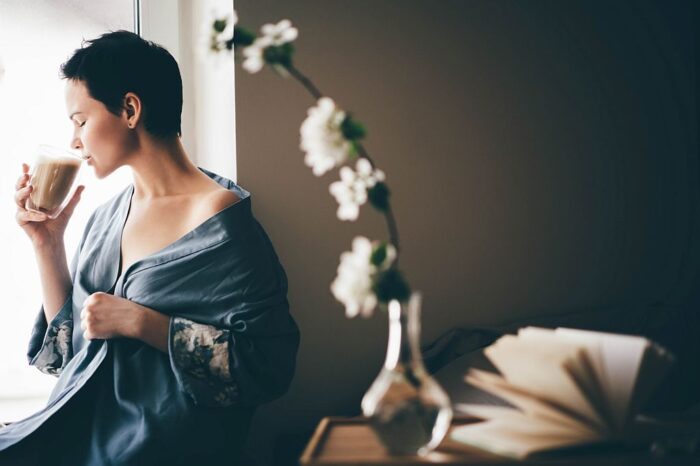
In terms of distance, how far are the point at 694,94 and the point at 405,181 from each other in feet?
2.24

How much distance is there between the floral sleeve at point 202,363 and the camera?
3.95 feet

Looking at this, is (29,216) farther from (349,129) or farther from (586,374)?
(586,374)

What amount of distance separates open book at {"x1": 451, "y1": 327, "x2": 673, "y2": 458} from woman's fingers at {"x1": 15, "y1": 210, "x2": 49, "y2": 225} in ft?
3.17

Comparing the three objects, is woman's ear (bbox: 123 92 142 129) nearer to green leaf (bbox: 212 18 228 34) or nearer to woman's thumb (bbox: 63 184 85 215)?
woman's thumb (bbox: 63 184 85 215)

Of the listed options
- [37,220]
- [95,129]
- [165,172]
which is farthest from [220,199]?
[37,220]

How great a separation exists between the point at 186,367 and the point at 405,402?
0.60m

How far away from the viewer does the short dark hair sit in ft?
4.35

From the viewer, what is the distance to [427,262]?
1597mm

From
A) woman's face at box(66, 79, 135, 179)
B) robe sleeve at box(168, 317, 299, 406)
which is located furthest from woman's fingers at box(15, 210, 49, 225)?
robe sleeve at box(168, 317, 299, 406)

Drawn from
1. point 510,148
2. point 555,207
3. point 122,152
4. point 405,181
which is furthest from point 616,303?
point 122,152

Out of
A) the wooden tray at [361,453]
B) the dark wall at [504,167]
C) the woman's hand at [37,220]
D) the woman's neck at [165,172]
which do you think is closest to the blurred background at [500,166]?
the dark wall at [504,167]

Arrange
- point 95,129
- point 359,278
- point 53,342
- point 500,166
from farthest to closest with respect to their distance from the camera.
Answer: point 500,166 < point 53,342 < point 95,129 < point 359,278

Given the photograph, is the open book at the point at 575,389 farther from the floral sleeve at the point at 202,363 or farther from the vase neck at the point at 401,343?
the floral sleeve at the point at 202,363

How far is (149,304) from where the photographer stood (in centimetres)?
128
